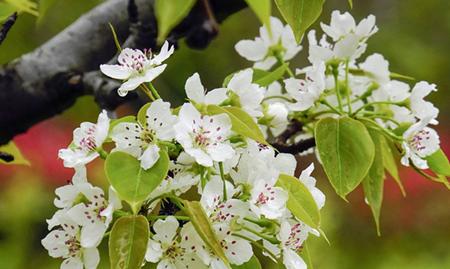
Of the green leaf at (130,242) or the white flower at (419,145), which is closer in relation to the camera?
the green leaf at (130,242)

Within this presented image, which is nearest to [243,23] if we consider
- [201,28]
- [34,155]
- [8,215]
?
[34,155]

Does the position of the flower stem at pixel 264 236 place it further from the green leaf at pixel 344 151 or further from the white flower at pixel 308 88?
the white flower at pixel 308 88

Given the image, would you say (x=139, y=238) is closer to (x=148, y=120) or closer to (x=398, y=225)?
(x=148, y=120)

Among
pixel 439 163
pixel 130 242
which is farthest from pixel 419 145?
pixel 130 242

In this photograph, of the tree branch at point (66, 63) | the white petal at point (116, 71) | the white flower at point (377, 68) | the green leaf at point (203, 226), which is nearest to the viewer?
the green leaf at point (203, 226)

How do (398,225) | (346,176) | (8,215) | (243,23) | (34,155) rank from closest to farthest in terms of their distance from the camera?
Answer: 1. (346,176)
2. (8,215)
3. (398,225)
4. (34,155)
5. (243,23)

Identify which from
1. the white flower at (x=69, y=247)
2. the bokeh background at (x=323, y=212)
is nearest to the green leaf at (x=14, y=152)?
the white flower at (x=69, y=247)

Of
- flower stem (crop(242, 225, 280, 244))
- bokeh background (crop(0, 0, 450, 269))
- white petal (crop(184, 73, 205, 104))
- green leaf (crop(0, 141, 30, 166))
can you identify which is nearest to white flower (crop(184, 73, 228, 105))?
white petal (crop(184, 73, 205, 104))
